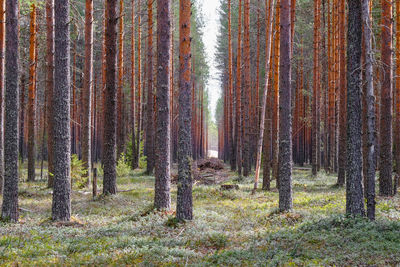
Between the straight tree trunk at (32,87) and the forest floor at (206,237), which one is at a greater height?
the straight tree trunk at (32,87)

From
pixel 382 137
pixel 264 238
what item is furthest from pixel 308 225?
pixel 382 137

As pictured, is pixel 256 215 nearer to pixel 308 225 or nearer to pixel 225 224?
pixel 225 224

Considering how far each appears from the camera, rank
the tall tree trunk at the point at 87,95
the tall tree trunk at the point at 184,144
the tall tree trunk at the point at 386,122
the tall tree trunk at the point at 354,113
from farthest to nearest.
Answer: the tall tree trunk at the point at 87,95 → the tall tree trunk at the point at 386,122 → the tall tree trunk at the point at 184,144 → the tall tree trunk at the point at 354,113

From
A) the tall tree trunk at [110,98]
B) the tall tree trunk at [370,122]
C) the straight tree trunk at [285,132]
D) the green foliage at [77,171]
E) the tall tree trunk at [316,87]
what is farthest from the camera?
the tall tree trunk at [316,87]

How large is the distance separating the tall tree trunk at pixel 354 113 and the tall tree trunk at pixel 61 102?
6780 mm

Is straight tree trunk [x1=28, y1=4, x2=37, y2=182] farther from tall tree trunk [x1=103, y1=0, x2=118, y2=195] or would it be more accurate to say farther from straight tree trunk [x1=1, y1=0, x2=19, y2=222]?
straight tree trunk [x1=1, y1=0, x2=19, y2=222]

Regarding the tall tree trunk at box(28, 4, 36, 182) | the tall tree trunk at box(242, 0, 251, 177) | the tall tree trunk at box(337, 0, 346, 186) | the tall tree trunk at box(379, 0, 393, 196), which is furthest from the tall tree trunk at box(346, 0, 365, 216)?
the tall tree trunk at box(28, 4, 36, 182)

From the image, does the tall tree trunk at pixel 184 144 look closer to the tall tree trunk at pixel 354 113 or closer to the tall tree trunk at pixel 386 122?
the tall tree trunk at pixel 354 113

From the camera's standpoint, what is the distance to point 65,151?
8727mm

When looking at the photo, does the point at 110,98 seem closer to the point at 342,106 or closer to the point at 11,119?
the point at 11,119

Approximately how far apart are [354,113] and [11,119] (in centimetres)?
811

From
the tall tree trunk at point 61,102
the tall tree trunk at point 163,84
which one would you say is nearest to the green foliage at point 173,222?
the tall tree trunk at point 163,84

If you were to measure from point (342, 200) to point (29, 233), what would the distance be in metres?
9.39

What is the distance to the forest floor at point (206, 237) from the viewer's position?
583 cm
